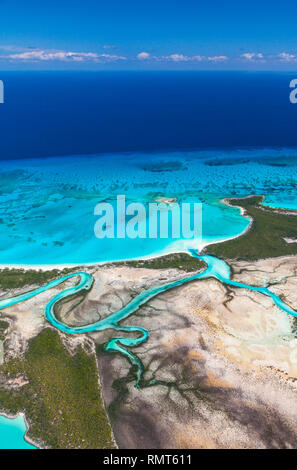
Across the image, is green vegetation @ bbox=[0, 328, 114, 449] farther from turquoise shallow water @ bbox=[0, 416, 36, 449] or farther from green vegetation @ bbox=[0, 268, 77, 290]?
green vegetation @ bbox=[0, 268, 77, 290]

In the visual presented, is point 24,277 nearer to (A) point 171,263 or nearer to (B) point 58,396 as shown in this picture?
(A) point 171,263

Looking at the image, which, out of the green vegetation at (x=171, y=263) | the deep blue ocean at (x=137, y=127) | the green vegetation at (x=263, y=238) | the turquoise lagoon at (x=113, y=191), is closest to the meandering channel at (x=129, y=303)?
the green vegetation at (x=171, y=263)

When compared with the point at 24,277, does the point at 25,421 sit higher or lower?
lower

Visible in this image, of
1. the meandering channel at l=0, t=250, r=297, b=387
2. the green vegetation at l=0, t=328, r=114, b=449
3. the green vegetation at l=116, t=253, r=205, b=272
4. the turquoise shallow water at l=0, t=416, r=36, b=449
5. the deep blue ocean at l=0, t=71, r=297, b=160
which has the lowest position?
the turquoise shallow water at l=0, t=416, r=36, b=449

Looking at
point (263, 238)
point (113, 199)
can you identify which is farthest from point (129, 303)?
point (113, 199)

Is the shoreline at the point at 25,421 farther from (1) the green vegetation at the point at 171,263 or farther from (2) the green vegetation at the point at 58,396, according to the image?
(1) the green vegetation at the point at 171,263

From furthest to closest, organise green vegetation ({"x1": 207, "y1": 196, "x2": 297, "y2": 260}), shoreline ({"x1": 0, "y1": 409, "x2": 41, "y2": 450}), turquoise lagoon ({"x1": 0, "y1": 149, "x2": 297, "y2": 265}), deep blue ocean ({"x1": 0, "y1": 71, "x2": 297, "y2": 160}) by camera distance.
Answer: deep blue ocean ({"x1": 0, "y1": 71, "x2": 297, "y2": 160}) → turquoise lagoon ({"x1": 0, "y1": 149, "x2": 297, "y2": 265}) → green vegetation ({"x1": 207, "y1": 196, "x2": 297, "y2": 260}) → shoreline ({"x1": 0, "y1": 409, "x2": 41, "y2": 450})

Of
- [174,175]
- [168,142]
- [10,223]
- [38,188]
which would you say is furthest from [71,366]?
[168,142]

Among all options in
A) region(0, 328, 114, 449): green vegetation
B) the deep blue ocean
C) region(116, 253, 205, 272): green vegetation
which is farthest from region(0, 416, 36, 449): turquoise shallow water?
the deep blue ocean
